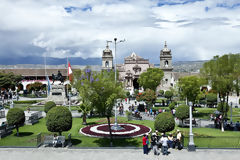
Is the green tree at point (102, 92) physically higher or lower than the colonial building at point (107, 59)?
lower

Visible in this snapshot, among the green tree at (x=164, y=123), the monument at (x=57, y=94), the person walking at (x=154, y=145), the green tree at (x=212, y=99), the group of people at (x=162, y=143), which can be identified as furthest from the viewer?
the monument at (x=57, y=94)

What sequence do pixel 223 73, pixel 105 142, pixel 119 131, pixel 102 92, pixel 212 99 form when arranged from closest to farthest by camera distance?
pixel 102 92 < pixel 105 142 < pixel 119 131 < pixel 223 73 < pixel 212 99

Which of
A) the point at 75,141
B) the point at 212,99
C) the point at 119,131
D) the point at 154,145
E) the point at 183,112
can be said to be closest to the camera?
the point at 154,145

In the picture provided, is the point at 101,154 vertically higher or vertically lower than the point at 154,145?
lower

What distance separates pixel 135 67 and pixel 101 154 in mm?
64668

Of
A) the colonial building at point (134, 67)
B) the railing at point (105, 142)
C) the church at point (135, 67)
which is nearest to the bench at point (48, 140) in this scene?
the railing at point (105, 142)

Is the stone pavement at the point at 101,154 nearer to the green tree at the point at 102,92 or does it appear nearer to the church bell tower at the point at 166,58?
the green tree at the point at 102,92

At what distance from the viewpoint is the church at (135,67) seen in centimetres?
7519

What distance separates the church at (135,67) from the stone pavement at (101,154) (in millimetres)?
56976

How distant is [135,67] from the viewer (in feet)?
258

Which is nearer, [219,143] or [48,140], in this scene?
[219,143]

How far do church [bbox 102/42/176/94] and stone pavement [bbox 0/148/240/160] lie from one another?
2243 inches

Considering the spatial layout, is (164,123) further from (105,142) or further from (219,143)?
(105,142)

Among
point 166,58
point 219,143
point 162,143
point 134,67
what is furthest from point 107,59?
point 162,143
